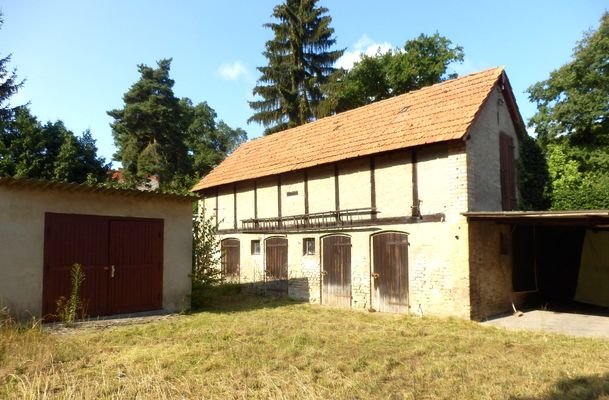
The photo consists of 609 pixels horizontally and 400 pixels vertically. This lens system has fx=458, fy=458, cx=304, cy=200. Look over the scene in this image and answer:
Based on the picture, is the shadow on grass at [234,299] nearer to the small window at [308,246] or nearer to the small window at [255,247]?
the small window at [255,247]

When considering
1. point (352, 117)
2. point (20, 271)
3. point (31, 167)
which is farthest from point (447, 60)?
point (20, 271)

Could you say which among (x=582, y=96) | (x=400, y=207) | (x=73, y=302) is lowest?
(x=73, y=302)

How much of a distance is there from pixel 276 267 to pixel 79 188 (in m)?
8.07

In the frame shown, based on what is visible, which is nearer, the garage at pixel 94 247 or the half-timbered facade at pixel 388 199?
the garage at pixel 94 247

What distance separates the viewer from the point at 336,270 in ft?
47.6

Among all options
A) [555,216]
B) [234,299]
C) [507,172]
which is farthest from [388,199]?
[234,299]

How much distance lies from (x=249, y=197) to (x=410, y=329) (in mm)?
9939

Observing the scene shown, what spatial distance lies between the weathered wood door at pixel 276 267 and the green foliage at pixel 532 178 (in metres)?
8.04

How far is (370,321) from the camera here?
11227 millimetres

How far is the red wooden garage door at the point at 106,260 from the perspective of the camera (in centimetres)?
990

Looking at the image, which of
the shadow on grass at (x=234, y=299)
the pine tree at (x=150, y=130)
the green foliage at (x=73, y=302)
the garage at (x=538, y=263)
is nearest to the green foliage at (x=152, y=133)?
the pine tree at (x=150, y=130)

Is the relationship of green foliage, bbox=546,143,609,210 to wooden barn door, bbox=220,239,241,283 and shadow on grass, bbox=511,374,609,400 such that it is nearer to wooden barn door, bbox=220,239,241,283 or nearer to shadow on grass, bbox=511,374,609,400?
shadow on grass, bbox=511,374,609,400

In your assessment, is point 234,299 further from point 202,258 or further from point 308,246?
point 308,246

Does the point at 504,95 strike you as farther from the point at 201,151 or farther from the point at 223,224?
the point at 201,151
